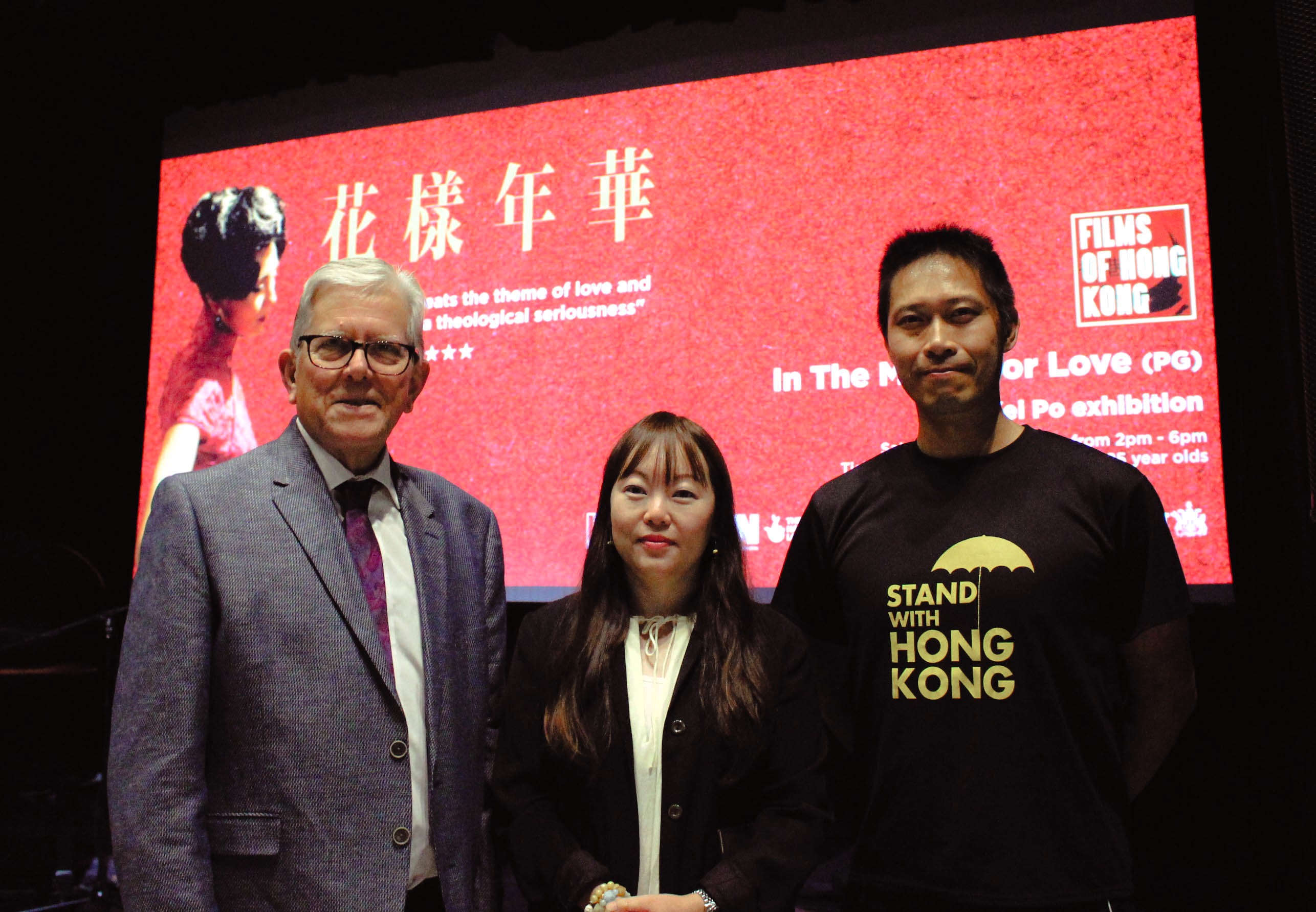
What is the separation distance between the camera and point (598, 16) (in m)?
3.43

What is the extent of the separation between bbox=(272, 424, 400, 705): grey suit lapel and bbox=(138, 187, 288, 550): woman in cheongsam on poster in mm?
2256

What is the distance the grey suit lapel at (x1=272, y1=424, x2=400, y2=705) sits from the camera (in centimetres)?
144

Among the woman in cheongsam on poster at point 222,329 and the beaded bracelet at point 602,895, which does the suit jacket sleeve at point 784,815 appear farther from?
the woman in cheongsam on poster at point 222,329

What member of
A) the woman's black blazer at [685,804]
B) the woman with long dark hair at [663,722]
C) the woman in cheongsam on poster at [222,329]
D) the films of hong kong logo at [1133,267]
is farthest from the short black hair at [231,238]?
the films of hong kong logo at [1133,267]

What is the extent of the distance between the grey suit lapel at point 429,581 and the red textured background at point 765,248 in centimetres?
129

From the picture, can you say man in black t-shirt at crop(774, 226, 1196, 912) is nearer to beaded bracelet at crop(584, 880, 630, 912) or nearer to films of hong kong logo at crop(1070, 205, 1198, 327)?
beaded bracelet at crop(584, 880, 630, 912)

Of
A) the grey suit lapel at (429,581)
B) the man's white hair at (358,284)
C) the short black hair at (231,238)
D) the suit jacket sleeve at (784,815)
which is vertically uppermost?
the short black hair at (231,238)

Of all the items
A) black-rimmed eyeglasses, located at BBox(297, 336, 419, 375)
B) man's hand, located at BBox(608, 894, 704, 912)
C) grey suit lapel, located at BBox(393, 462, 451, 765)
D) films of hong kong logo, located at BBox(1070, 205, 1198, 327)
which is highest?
films of hong kong logo, located at BBox(1070, 205, 1198, 327)

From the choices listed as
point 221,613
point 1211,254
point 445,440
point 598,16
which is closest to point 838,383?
point 1211,254

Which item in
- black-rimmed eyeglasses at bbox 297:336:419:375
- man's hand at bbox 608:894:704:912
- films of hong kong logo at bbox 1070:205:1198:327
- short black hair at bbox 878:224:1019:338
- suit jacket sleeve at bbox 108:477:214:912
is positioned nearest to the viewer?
suit jacket sleeve at bbox 108:477:214:912

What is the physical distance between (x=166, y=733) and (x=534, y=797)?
554 millimetres

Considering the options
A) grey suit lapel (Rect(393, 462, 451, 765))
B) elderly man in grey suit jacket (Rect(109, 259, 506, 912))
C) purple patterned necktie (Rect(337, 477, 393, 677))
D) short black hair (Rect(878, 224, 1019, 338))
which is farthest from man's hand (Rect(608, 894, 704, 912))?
short black hair (Rect(878, 224, 1019, 338))

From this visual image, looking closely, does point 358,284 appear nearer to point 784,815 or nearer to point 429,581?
point 429,581

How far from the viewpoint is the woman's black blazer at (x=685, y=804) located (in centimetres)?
148
